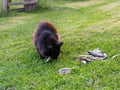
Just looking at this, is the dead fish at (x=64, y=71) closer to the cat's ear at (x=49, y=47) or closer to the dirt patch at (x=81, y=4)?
the cat's ear at (x=49, y=47)

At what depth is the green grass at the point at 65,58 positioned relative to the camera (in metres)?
5.31

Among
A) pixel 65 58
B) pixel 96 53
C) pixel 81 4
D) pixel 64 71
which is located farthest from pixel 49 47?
pixel 81 4

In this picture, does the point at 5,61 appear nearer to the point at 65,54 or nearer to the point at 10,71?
the point at 10,71

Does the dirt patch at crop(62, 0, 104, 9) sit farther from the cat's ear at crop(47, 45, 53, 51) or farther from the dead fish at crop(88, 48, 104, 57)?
the cat's ear at crop(47, 45, 53, 51)

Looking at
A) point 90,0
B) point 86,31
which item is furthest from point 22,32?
point 90,0

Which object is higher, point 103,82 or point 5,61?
point 103,82

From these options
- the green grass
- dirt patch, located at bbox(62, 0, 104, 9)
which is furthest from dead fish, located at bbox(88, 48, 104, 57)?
dirt patch, located at bbox(62, 0, 104, 9)

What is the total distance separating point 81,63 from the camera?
6.12 meters

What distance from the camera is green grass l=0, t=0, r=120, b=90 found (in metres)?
5.31

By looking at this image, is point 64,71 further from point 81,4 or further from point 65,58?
point 81,4

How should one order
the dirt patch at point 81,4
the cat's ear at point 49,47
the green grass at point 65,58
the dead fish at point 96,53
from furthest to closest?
1. the dirt patch at point 81,4
2. the dead fish at point 96,53
3. the cat's ear at point 49,47
4. the green grass at point 65,58

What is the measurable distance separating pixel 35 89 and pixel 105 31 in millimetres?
3814

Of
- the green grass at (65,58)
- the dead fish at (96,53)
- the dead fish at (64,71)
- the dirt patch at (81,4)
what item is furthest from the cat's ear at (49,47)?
the dirt patch at (81,4)

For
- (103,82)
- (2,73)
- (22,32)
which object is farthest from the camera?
(22,32)
